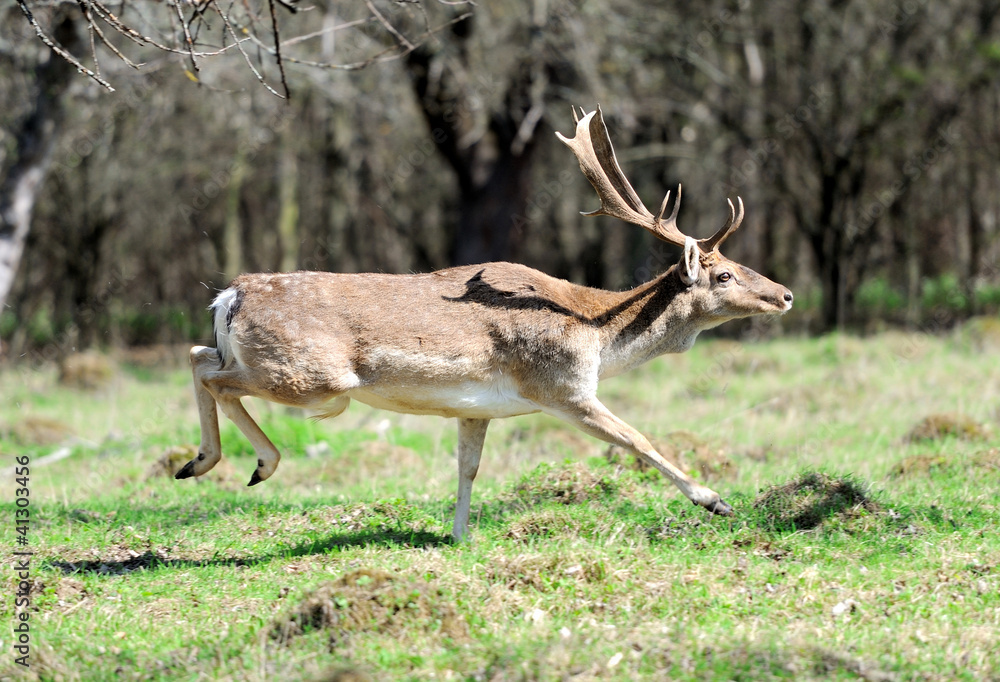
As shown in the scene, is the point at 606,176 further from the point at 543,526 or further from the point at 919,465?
the point at 919,465

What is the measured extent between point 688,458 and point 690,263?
6.41ft

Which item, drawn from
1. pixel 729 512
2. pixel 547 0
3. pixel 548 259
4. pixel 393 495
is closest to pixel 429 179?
pixel 548 259

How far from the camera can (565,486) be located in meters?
6.82

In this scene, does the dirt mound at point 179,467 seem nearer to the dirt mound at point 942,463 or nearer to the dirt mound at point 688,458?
the dirt mound at point 688,458

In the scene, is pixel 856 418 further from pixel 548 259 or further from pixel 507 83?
pixel 548 259

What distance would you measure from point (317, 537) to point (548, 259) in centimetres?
2115

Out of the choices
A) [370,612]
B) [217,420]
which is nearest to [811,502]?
[370,612]

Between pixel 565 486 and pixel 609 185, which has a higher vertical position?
pixel 609 185

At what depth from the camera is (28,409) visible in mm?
13789

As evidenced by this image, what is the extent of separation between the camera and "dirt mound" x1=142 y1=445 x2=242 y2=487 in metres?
8.34

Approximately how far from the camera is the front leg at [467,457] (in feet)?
20.8

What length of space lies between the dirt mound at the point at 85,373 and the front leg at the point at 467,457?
34.5 ft

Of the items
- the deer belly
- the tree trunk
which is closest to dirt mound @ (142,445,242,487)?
the deer belly

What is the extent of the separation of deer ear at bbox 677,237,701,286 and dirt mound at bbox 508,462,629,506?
1.43 metres
